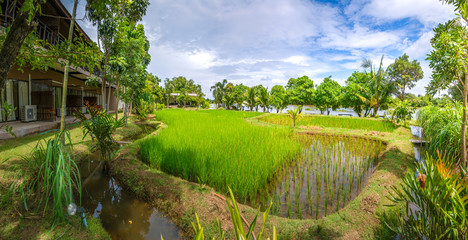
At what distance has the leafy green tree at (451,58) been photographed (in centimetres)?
313

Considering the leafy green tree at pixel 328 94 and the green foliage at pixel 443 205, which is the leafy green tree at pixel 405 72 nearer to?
the leafy green tree at pixel 328 94

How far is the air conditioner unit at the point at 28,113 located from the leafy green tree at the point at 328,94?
79.7 feet

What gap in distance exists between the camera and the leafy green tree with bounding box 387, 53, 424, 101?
24.1 m

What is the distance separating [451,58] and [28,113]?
474 inches

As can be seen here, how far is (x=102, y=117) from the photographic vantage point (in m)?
4.04

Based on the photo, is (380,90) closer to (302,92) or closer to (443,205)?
(302,92)

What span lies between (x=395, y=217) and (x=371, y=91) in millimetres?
20080

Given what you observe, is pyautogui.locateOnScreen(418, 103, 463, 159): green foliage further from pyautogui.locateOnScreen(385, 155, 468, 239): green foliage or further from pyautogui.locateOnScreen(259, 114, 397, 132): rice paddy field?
pyautogui.locateOnScreen(259, 114, 397, 132): rice paddy field

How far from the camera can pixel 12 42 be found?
66.5 inches

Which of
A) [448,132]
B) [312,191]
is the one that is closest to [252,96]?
[448,132]

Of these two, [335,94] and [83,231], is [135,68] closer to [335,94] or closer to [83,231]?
[83,231]

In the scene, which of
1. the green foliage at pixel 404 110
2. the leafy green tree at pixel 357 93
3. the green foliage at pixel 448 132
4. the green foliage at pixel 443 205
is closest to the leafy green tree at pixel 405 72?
the leafy green tree at pixel 357 93

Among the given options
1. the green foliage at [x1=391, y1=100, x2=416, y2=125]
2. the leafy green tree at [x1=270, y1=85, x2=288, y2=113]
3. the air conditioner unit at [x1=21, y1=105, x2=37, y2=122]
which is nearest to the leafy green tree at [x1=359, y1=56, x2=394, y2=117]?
the green foliage at [x1=391, y1=100, x2=416, y2=125]

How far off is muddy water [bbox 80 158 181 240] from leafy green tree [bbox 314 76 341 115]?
23.1 metres
